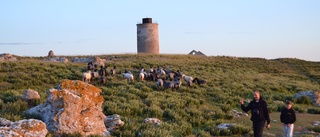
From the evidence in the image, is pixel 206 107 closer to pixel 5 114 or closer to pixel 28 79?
pixel 5 114

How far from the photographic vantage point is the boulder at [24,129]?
715 cm

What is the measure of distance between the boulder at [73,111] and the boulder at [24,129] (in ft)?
3.55

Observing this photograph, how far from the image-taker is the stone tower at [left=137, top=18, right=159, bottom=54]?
227ft

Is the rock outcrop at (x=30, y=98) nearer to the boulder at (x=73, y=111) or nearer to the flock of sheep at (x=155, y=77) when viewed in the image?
the boulder at (x=73, y=111)

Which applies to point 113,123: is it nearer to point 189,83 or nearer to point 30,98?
point 30,98

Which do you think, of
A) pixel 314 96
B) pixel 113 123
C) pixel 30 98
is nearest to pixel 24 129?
pixel 113 123

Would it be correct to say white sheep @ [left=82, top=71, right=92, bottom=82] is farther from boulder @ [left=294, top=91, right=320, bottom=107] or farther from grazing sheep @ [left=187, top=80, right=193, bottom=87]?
boulder @ [left=294, top=91, right=320, bottom=107]

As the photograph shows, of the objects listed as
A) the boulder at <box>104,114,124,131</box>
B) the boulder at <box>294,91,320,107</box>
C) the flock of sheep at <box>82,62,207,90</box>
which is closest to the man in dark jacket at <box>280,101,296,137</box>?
the boulder at <box>104,114,124,131</box>

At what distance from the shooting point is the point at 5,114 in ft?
33.0

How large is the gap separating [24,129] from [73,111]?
1946 millimetres

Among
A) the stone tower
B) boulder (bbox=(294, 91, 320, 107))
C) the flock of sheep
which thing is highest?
the stone tower

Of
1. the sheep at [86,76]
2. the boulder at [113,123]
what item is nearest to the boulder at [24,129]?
the boulder at [113,123]

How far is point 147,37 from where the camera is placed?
69.2 metres

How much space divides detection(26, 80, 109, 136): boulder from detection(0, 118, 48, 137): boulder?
1.08m
